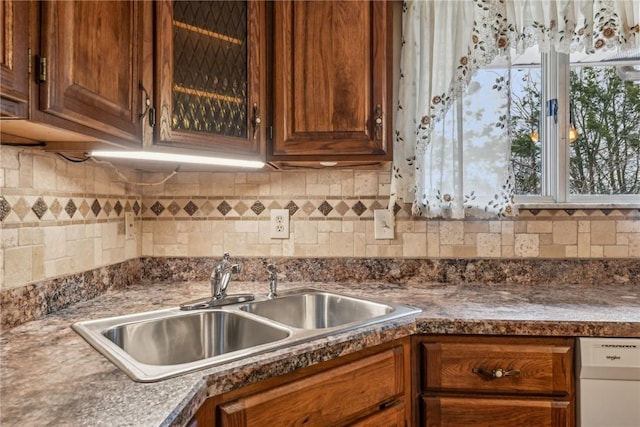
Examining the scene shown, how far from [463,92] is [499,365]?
42.3 inches

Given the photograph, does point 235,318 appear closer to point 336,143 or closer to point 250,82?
point 336,143

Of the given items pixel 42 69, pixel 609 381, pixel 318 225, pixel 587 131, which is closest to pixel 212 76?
pixel 42 69

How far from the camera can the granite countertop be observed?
623 mm

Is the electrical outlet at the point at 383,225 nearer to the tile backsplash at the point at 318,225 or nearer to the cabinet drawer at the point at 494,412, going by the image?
the tile backsplash at the point at 318,225

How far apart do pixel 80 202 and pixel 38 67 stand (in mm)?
633

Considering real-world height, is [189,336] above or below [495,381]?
above

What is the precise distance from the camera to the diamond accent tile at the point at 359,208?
171cm

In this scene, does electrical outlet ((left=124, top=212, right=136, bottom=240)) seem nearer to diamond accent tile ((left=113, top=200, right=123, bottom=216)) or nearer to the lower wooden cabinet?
diamond accent tile ((left=113, top=200, right=123, bottom=216))

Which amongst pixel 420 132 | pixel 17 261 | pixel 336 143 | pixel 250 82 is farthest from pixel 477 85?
pixel 17 261

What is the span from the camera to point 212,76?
1.26 m

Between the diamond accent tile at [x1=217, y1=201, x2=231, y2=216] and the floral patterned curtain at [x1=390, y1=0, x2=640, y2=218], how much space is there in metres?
0.71

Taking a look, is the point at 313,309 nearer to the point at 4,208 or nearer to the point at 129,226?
the point at 129,226

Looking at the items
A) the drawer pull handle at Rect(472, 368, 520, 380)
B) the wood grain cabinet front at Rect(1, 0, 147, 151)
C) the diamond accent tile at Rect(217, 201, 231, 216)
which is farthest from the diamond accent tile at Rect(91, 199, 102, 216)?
the drawer pull handle at Rect(472, 368, 520, 380)

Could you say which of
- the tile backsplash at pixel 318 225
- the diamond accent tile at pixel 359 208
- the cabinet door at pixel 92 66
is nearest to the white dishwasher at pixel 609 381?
the tile backsplash at pixel 318 225
